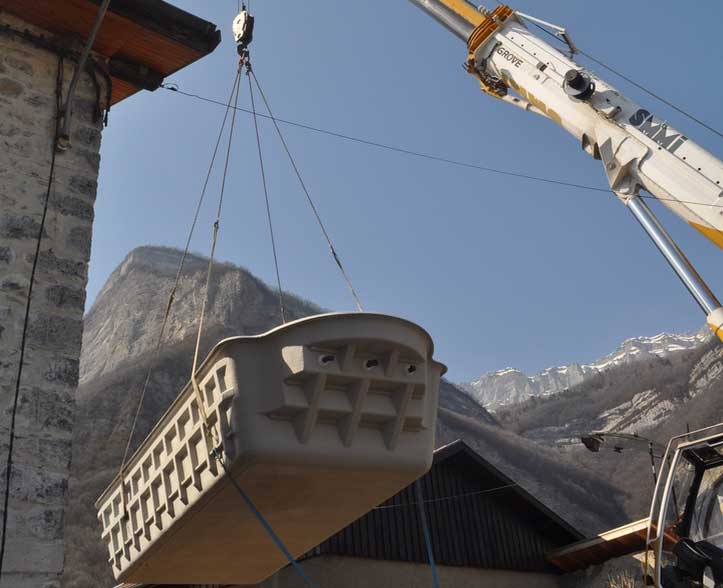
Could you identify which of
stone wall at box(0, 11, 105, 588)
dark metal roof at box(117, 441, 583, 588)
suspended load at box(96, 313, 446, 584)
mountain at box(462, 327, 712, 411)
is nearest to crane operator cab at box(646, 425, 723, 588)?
suspended load at box(96, 313, 446, 584)

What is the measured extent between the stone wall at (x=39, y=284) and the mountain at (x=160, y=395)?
30155mm

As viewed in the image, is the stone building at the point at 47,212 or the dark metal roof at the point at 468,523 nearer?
the stone building at the point at 47,212

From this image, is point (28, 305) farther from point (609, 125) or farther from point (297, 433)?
point (609, 125)

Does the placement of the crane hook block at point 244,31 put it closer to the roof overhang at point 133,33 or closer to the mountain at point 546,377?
the roof overhang at point 133,33

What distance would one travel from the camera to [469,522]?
14297mm

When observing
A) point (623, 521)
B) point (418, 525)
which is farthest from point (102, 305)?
point (418, 525)

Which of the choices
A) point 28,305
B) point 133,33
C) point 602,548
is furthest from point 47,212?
point 602,548

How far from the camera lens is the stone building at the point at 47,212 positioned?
5.10m

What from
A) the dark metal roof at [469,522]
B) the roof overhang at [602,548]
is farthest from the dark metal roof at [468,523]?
the roof overhang at [602,548]

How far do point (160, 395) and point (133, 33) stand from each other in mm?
47354

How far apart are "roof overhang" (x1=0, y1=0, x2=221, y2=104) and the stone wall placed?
0.21 m

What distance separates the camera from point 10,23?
6.23 meters

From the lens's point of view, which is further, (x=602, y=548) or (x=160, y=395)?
(x=160, y=395)

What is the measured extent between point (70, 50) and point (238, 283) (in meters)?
70.6
